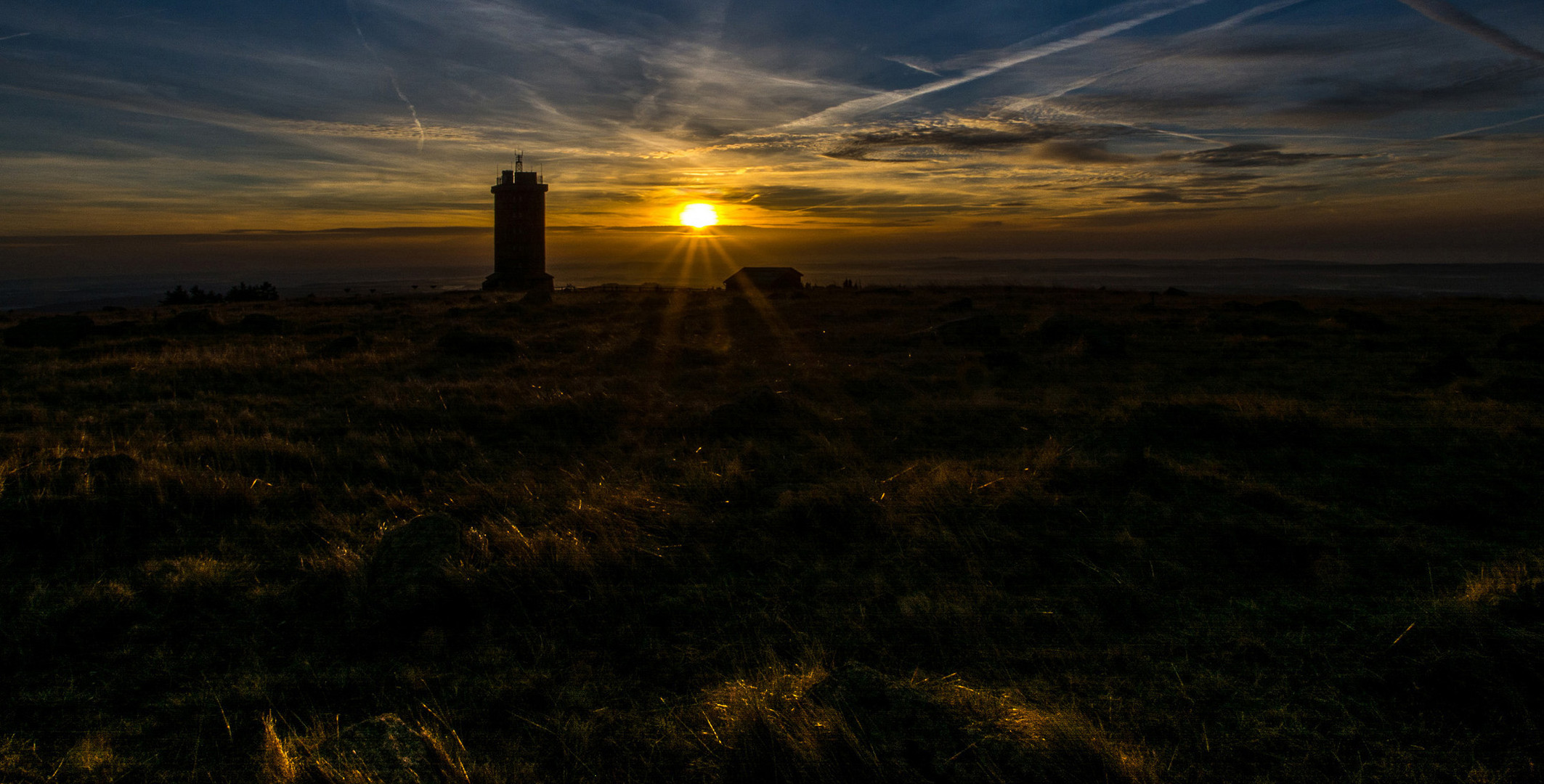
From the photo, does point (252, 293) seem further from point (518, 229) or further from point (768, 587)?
point (768, 587)

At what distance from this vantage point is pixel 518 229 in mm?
39062

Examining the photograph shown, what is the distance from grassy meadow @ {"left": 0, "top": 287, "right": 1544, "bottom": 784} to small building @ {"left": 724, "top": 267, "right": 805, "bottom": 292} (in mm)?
28616

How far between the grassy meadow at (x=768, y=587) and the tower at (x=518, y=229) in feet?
99.7

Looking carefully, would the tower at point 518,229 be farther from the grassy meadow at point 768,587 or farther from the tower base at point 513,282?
the grassy meadow at point 768,587

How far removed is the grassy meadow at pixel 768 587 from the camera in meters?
2.62

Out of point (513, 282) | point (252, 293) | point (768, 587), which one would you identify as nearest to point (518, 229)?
point (513, 282)

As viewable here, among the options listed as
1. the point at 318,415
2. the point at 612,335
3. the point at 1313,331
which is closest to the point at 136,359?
the point at 318,415

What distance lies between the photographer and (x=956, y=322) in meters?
15.6

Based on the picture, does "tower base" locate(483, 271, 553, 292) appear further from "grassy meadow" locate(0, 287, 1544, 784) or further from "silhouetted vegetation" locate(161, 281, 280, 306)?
"grassy meadow" locate(0, 287, 1544, 784)

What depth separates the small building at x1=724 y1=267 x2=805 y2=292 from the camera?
37.5 metres

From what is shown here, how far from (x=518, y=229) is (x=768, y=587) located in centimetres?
3896

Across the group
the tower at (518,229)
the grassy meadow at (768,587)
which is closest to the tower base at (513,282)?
the tower at (518,229)

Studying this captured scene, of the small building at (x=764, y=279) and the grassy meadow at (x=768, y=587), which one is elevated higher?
the small building at (x=764, y=279)

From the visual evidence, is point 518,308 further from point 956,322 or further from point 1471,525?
point 1471,525
